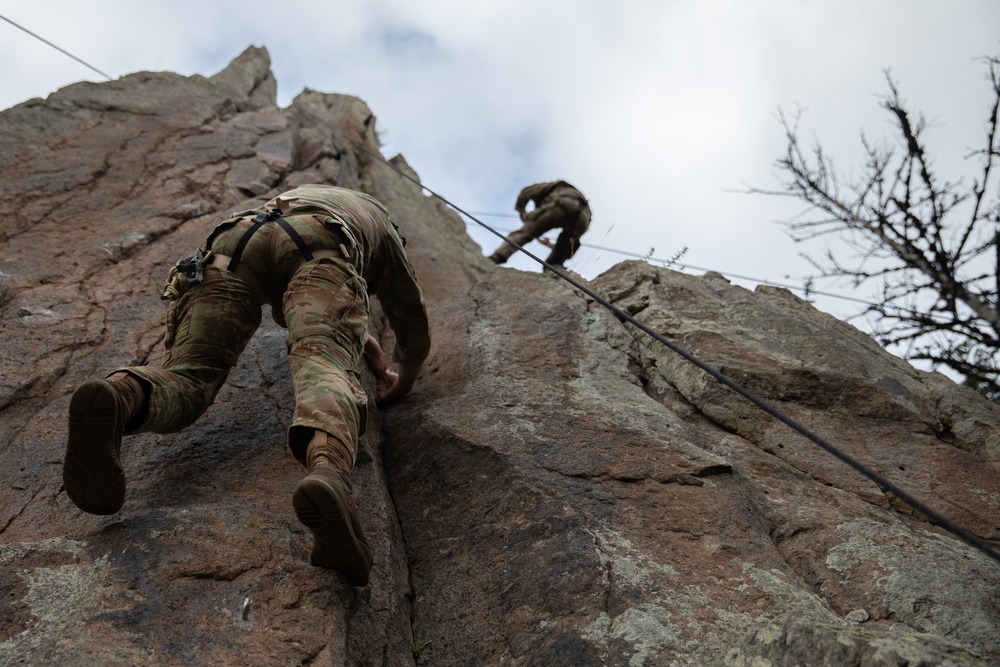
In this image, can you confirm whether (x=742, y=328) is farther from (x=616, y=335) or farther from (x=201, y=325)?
(x=201, y=325)

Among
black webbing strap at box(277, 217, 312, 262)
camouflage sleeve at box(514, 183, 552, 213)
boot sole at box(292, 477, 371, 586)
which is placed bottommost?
boot sole at box(292, 477, 371, 586)

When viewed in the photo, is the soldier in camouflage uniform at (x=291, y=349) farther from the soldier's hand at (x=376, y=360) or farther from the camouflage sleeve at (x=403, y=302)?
the soldier's hand at (x=376, y=360)

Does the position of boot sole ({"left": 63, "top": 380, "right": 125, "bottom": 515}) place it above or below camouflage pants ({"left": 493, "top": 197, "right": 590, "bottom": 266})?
below

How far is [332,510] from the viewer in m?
2.36

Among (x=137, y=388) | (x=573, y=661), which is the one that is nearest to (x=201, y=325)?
(x=137, y=388)

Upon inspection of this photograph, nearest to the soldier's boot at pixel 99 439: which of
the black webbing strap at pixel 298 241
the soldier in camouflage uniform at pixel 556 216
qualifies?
the black webbing strap at pixel 298 241

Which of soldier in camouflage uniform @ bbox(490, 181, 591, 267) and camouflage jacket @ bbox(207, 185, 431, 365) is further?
soldier in camouflage uniform @ bbox(490, 181, 591, 267)

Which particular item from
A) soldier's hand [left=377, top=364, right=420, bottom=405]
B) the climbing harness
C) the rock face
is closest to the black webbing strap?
the climbing harness

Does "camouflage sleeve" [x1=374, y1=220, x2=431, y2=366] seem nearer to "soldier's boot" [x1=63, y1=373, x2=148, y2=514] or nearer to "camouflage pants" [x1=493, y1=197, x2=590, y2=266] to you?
"soldier's boot" [x1=63, y1=373, x2=148, y2=514]

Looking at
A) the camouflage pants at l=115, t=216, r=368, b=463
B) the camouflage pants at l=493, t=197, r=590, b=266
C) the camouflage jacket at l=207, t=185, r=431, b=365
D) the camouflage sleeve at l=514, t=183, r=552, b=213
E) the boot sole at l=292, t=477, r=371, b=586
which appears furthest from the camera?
the camouflage sleeve at l=514, t=183, r=552, b=213

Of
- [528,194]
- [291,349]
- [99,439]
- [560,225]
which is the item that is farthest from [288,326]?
[528,194]

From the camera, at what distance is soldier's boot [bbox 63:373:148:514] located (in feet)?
8.17

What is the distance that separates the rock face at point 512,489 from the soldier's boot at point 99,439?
0.61 feet

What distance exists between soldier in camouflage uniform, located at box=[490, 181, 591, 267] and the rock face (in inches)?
78.3
